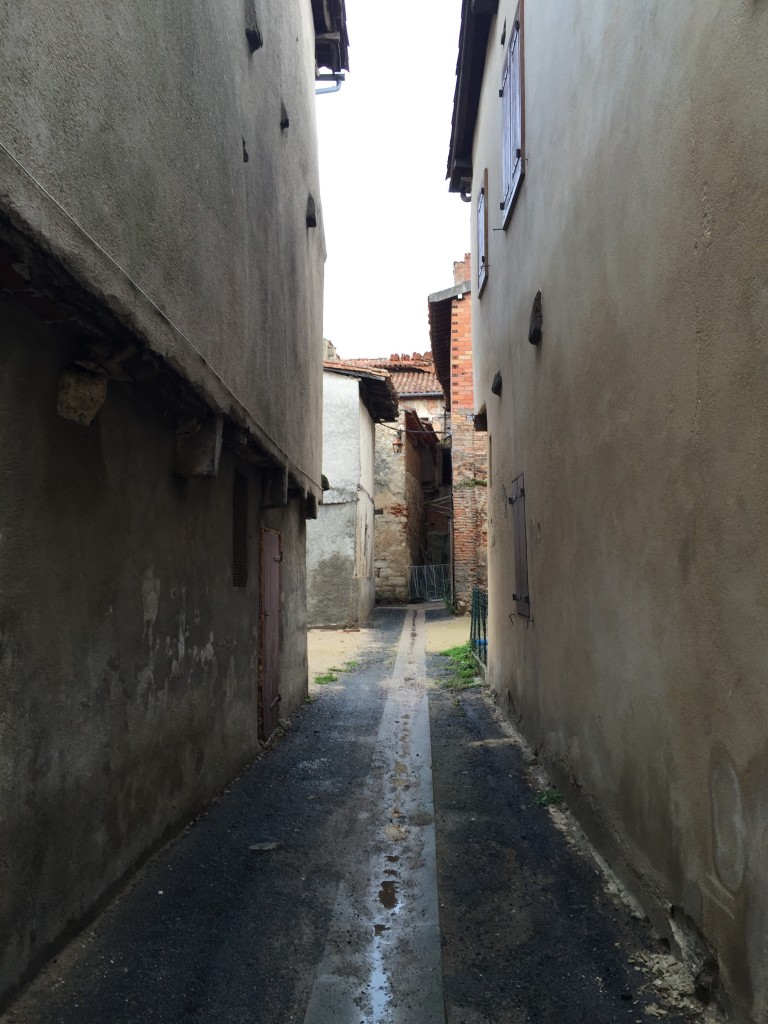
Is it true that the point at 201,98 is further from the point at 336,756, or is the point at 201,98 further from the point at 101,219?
the point at 336,756

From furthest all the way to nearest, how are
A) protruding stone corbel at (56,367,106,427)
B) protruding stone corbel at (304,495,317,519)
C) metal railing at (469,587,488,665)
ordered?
metal railing at (469,587,488,665), protruding stone corbel at (304,495,317,519), protruding stone corbel at (56,367,106,427)

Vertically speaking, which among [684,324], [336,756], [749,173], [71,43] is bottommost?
[336,756]

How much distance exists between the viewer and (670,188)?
3107 millimetres

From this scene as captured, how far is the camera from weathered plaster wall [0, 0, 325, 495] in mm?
2600

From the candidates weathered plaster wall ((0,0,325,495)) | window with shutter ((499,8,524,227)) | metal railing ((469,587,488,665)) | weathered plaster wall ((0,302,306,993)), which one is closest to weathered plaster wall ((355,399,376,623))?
metal railing ((469,587,488,665))

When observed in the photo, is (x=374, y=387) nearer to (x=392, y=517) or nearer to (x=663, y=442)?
(x=392, y=517)

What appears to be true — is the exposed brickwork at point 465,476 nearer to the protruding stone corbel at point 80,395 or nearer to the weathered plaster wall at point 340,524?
the weathered plaster wall at point 340,524

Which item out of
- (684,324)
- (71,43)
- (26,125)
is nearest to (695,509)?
(684,324)

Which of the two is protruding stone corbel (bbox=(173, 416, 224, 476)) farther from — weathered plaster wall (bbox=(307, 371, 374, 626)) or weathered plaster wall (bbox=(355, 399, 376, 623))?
weathered plaster wall (bbox=(355, 399, 376, 623))

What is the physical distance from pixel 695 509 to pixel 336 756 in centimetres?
479

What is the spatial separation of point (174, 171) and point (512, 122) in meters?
4.64

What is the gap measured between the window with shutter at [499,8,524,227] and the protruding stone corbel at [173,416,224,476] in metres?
3.90

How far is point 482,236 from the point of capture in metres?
10.2

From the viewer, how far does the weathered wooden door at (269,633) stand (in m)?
7.11
